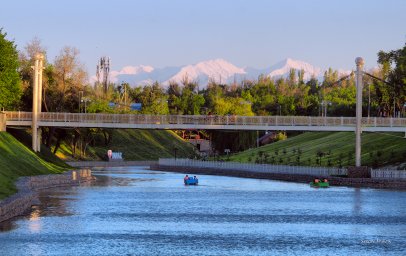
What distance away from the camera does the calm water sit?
58938 mm

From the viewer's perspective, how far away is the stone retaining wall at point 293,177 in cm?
11651

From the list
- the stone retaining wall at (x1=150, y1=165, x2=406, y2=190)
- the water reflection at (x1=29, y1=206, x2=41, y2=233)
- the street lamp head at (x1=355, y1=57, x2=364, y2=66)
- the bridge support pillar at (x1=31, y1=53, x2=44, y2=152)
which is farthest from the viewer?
the bridge support pillar at (x1=31, y1=53, x2=44, y2=152)

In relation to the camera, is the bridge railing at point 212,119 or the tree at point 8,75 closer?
the bridge railing at point 212,119

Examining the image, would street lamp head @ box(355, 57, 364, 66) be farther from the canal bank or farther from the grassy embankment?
the grassy embankment

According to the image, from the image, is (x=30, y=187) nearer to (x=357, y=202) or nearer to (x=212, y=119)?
(x=357, y=202)

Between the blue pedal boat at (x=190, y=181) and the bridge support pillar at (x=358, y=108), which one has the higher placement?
→ the bridge support pillar at (x=358, y=108)

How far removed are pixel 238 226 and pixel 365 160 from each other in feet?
250

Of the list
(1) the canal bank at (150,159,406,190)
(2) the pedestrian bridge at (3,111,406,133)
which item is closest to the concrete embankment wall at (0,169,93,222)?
(2) the pedestrian bridge at (3,111,406,133)

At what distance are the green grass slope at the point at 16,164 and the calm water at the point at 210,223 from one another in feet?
13.7

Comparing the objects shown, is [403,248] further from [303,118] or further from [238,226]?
[303,118]

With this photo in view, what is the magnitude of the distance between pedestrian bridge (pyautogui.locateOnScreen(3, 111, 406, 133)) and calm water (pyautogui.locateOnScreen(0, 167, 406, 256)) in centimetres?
1977

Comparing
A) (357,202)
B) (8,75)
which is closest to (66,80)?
(8,75)

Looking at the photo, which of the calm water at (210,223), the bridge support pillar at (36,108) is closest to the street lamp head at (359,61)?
the calm water at (210,223)

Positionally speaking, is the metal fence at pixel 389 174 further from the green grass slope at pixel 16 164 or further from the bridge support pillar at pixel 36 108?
the bridge support pillar at pixel 36 108
